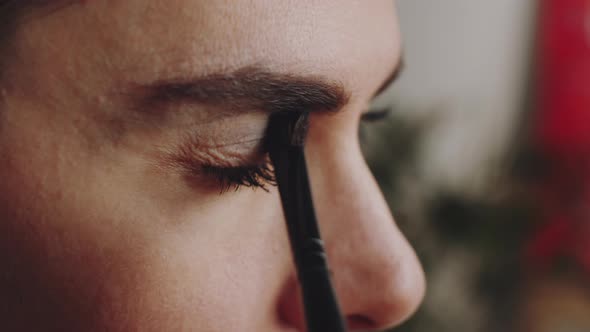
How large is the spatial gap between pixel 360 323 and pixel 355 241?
0.29 ft

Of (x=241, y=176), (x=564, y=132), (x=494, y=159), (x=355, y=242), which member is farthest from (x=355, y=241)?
(x=564, y=132)

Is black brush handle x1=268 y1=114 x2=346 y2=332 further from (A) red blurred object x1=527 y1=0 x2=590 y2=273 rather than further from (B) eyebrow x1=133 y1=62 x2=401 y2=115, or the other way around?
(A) red blurred object x1=527 y1=0 x2=590 y2=273

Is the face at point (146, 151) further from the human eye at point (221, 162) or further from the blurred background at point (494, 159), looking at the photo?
the blurred background at point (494, 159)

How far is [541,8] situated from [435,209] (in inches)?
35.5

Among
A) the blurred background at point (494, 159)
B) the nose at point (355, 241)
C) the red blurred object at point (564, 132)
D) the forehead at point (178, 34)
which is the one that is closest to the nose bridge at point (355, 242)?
the nose at point (355, 241)

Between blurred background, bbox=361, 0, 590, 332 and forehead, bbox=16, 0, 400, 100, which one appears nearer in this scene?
forehead, bbox=16, 0, 400, 100

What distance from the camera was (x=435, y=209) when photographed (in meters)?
1.38

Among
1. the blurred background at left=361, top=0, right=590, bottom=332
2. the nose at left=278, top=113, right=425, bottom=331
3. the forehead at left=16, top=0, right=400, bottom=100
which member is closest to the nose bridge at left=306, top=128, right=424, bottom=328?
the nose at left=278, top=113, right=425, bottom=331

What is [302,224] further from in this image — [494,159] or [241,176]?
[494,159]

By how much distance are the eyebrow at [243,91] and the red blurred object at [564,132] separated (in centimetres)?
140

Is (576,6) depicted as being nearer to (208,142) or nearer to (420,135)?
(420,135)

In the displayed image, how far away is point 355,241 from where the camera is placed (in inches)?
21.2

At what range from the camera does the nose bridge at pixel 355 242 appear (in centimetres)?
53

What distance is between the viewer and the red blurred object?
1671 millimetres
